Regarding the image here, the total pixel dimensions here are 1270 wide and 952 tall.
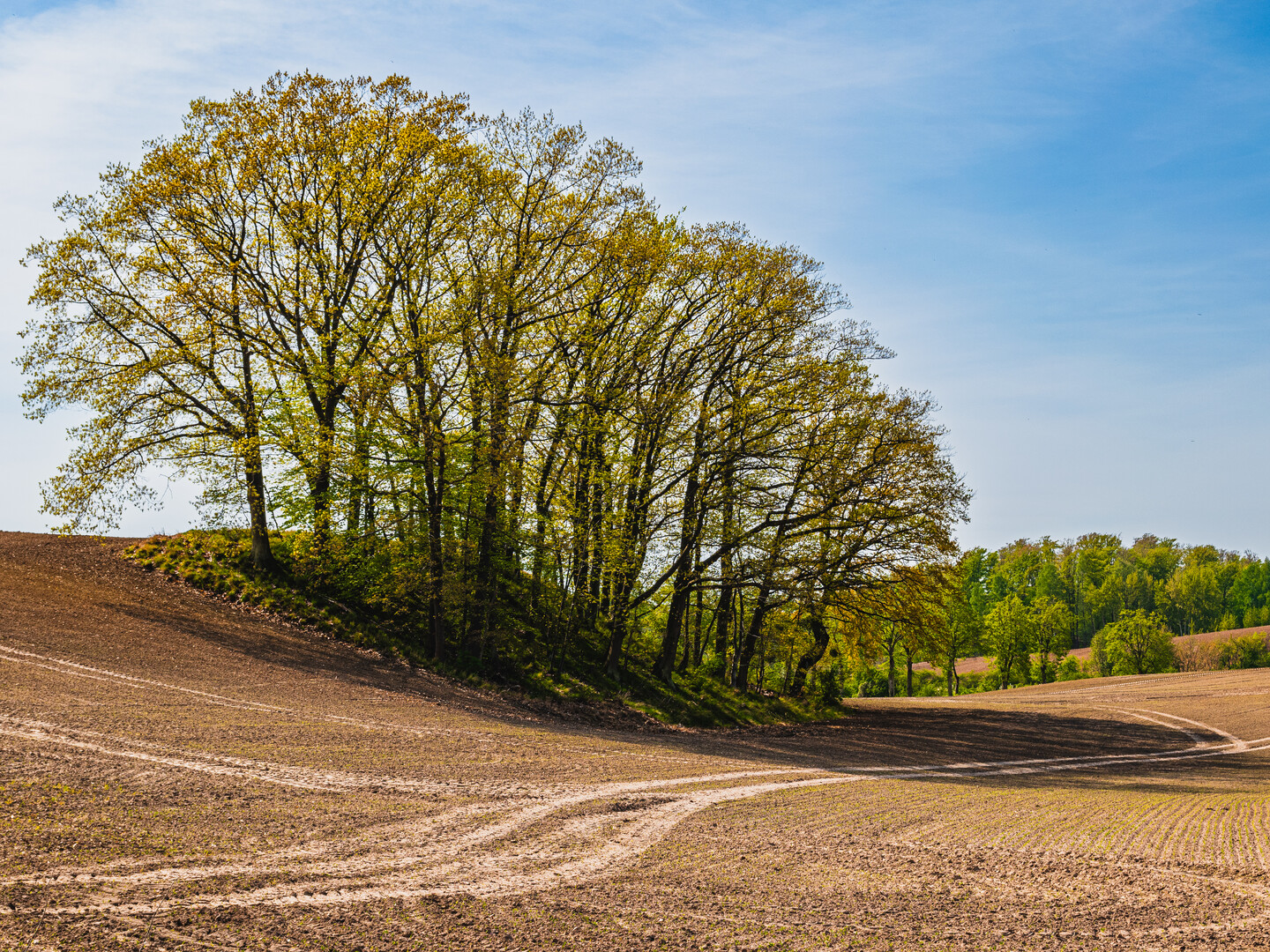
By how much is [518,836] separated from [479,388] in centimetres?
1500

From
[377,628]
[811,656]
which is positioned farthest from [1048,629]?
[377,628]

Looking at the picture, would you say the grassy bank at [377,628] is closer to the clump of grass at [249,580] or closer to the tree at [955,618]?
the clump of grass at [249,580]

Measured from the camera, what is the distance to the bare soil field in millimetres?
5688

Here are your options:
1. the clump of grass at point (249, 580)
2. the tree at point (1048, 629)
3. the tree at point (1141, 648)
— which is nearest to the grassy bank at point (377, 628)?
the clump of grass at point (249, 580)

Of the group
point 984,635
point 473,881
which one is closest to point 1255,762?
point 473,881

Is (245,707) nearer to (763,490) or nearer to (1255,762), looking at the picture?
(763,490)

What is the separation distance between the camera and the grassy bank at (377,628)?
23312 mm

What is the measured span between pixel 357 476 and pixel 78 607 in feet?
24.4

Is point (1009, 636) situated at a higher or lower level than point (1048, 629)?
lower

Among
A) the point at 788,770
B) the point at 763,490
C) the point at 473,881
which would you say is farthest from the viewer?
the point at 763,490

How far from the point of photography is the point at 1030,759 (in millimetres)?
21359

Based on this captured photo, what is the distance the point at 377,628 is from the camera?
976 inches

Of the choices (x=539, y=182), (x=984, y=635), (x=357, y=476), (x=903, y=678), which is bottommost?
(x=903, y=678)

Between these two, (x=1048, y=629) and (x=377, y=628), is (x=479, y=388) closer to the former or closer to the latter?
(x=377, y=628)
